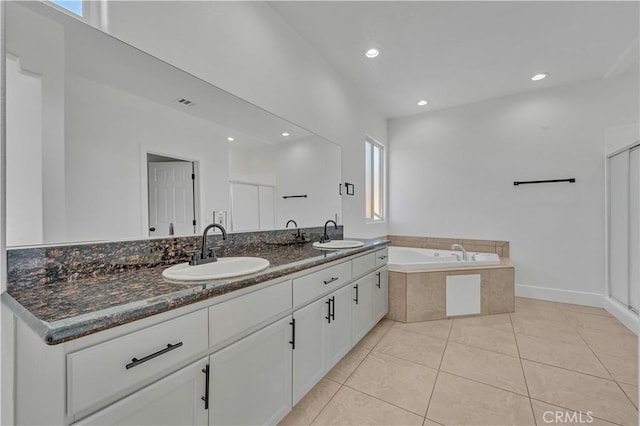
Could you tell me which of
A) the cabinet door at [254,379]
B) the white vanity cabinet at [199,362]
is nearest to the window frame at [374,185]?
the white vanity cabinet at [199,362]

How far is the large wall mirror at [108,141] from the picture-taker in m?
0.97

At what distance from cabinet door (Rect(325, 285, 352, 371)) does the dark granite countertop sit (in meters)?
0.67

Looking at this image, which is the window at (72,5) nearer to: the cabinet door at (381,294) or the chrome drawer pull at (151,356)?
the chrome drawer pull at (151,356)

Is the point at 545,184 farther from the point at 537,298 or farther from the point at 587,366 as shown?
the point at 587,366

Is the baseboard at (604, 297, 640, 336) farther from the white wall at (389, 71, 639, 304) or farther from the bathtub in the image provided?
the bathtub

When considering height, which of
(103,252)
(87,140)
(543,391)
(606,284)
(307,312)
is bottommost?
(543,391)

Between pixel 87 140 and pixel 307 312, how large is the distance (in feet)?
4.26

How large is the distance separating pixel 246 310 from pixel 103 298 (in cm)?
48

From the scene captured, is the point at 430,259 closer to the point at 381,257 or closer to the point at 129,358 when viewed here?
the point at 381,257

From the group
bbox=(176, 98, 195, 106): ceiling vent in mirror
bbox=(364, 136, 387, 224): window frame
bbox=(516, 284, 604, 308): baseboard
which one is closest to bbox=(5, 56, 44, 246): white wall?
bbox=(176, 98, 195, 106): ceiling vent in mirror

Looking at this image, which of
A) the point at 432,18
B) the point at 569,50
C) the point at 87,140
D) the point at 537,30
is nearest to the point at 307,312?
the point at 87,140

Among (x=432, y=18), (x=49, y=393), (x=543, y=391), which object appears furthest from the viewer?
(x=432, y=18)

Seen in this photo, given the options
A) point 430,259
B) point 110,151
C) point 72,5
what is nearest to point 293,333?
point 110,151

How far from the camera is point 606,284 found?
119 inches
